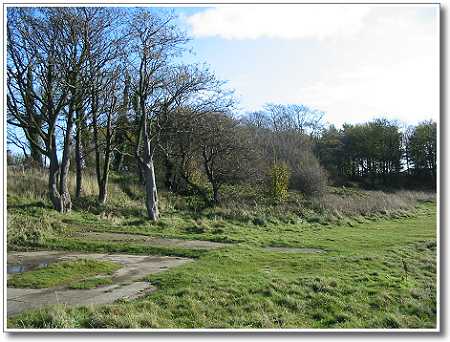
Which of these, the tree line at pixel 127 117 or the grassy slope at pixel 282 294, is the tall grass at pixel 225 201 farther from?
the grassy slope at pixel 282 294

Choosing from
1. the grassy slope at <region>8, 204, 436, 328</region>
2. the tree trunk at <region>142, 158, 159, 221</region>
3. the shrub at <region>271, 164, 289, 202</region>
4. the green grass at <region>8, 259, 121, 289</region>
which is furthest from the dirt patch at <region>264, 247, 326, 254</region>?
the shrub at <region>271, 164, 289, 202</region>

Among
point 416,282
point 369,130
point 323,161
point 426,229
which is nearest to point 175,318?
point 416,282

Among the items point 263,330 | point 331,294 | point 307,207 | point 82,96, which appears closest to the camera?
point 263,330

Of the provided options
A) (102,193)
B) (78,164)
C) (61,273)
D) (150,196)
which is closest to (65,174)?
(150,196)

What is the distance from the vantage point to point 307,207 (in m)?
25.8

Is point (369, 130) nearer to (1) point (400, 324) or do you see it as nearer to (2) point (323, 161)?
(2) point (323, 161)

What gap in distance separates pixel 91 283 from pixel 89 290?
33 centimetres

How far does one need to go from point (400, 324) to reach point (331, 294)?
1496 millimetres

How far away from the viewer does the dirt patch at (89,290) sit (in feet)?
23.1

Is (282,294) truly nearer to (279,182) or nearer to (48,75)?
(48,75)

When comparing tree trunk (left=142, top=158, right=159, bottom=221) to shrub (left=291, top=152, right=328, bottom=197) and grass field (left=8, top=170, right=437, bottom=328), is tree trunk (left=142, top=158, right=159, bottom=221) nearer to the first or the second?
grass field (left=8, top=170, right=437, bottom=328)

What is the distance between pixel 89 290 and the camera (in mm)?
7719

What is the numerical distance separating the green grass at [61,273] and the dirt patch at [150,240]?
10.0 feet

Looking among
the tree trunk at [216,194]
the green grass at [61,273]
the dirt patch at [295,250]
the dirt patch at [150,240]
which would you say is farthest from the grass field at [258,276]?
the tree trunk at [216,194]
